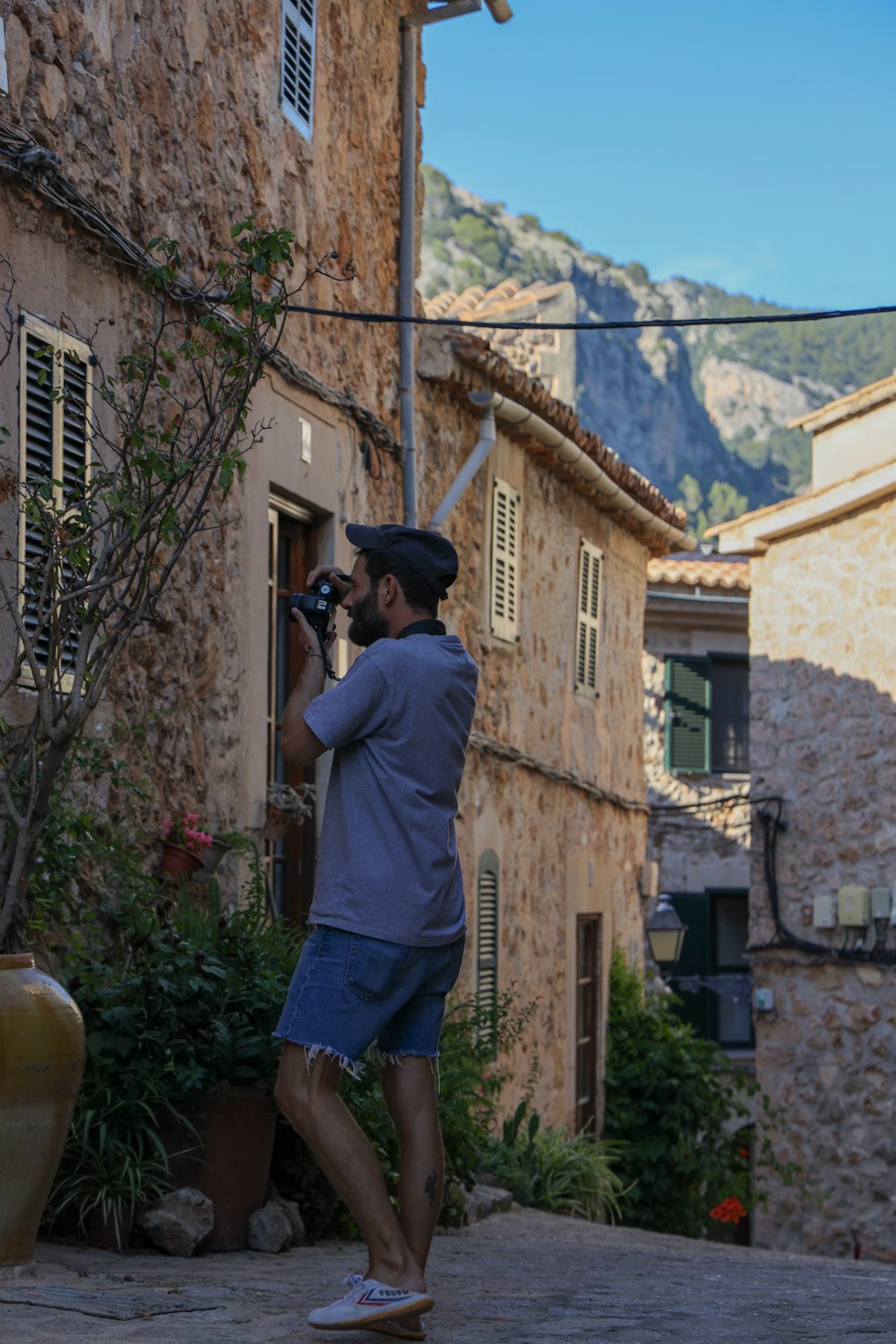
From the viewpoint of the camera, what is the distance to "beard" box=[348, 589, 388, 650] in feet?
12.8

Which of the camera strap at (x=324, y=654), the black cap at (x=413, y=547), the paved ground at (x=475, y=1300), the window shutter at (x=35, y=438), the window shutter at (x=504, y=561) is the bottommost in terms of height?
the paved ground at (x=475, y=1300)

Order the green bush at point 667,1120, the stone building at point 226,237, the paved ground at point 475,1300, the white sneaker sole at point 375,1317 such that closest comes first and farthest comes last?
1. the white sneaker sole at point 375,1317
2. the paved ground at point 475,1300
3. the stone building at point 226,237
4. the green bush at point 667,1120

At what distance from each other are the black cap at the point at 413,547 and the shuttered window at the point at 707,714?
53.8 feet

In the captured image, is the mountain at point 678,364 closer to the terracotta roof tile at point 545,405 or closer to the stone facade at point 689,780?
the stone facade at point 689,780

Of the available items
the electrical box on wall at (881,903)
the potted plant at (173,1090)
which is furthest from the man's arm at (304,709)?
the electrical box on wall at (881,903)

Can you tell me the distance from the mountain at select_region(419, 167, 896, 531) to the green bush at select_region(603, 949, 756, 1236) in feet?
171

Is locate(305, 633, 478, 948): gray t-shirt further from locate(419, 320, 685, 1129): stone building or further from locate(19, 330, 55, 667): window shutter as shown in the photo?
locate(419, 320, 685, 1129): stone building

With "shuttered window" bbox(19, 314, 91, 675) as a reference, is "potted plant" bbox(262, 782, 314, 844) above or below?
below

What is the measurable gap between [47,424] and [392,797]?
248cm

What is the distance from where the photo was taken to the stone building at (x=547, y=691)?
10273 mm

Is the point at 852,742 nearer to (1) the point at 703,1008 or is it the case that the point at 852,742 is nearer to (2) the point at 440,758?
(1) the point at 703,1008

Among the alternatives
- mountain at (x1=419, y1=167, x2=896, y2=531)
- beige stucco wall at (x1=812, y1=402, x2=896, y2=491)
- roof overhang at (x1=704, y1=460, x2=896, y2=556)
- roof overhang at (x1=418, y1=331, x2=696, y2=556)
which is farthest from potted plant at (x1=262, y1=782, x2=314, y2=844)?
mountain at (x1=419, y1=167, x2=896, y2=531)

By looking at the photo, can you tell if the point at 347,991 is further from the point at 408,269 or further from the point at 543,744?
the point at 543,744

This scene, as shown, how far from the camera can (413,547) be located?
393cm
